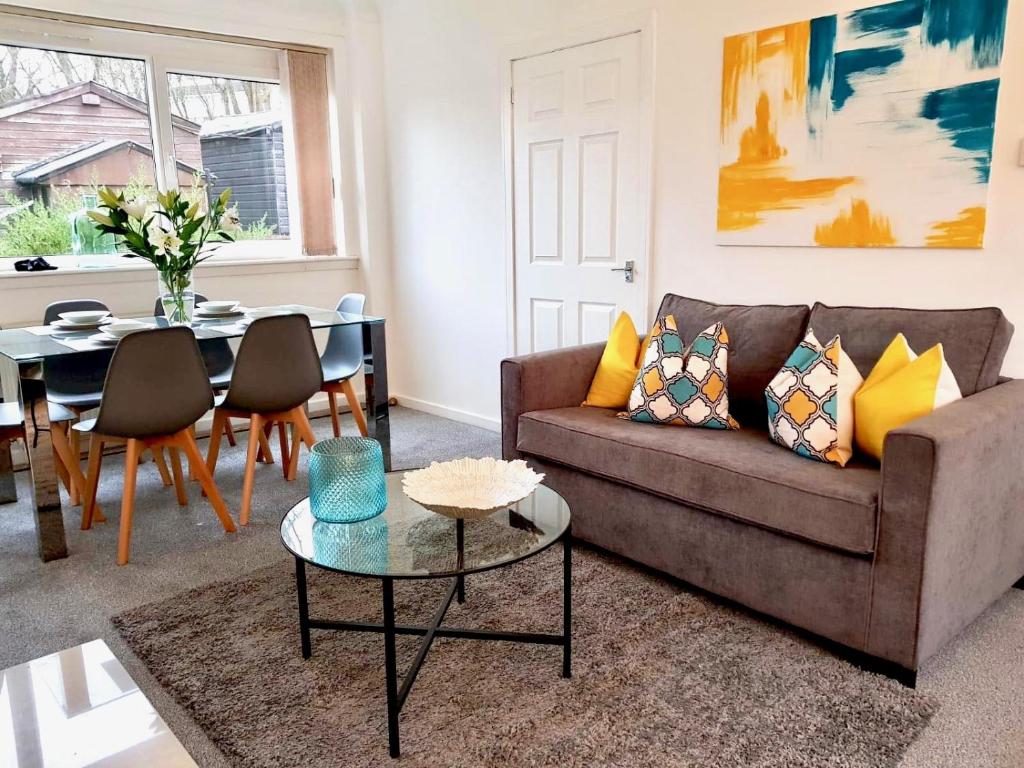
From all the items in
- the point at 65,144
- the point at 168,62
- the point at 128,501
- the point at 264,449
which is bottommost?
the point at 264,449

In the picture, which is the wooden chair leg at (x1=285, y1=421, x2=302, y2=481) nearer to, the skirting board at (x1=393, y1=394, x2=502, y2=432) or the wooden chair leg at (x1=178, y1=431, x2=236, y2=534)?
the wooden chair leg at (x1=178, y1=431, x2=236, y2=534)

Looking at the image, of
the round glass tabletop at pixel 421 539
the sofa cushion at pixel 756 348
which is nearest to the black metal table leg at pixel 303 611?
the round glass tabletop at pixel 421 539

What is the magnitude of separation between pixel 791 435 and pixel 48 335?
2.80 metres

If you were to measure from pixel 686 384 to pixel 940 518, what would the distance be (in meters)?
0.97

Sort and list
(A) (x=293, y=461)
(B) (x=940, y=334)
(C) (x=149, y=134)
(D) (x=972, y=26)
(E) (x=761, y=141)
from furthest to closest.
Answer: (C) (x=149, y=134), (A) (x=293, y=461), (E) (x=761, y=141), (D) (x=972, y=26), (B) (x=940, y=334)

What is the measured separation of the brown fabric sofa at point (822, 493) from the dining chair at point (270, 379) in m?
0.87

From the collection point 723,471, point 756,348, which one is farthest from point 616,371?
point 723,471

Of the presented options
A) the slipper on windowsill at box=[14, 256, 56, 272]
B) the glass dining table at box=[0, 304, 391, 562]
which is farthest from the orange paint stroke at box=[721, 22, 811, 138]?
the slipper on windowsill at box=[14, 256, 56, 272]

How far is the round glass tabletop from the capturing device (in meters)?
1.73

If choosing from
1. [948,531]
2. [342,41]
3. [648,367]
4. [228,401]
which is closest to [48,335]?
[228,401]

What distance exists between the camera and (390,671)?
5.53 feet

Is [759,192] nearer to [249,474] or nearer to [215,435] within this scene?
[249,474]

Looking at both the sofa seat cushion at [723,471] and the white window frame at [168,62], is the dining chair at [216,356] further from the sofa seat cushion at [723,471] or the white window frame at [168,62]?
the sofa seat cushion at [723,471]

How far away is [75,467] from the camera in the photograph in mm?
3201
